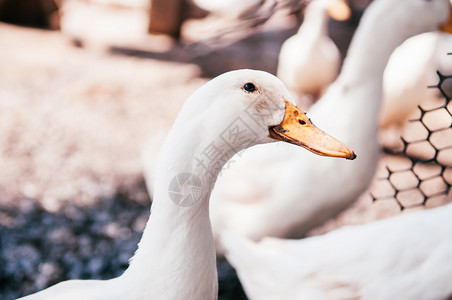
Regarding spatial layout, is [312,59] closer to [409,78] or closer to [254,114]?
[409,78]

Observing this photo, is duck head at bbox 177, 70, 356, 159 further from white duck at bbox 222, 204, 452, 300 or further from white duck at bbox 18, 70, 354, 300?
white duck at bbox 222, 204, 452, 300

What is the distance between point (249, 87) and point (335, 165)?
2.54 ft

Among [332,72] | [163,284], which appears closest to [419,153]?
[332,72]

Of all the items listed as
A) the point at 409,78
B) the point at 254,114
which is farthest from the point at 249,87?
the point at 409,78

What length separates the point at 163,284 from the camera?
→ 0.82 m

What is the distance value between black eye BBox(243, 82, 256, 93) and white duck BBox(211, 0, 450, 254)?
0.75 metres

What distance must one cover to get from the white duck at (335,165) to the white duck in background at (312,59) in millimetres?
1320

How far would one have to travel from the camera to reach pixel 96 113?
2586 mm

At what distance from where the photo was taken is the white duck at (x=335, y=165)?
1.41 meters

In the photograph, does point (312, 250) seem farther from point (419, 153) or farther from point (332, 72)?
point (332, 72)

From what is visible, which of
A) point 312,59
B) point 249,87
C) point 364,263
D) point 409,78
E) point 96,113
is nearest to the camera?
point 249,87

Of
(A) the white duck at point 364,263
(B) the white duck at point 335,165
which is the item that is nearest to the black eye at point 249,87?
(A) the white duck at point 364,263

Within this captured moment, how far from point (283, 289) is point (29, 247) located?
105 centimetres

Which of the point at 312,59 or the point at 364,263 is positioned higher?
the point at 364,263
